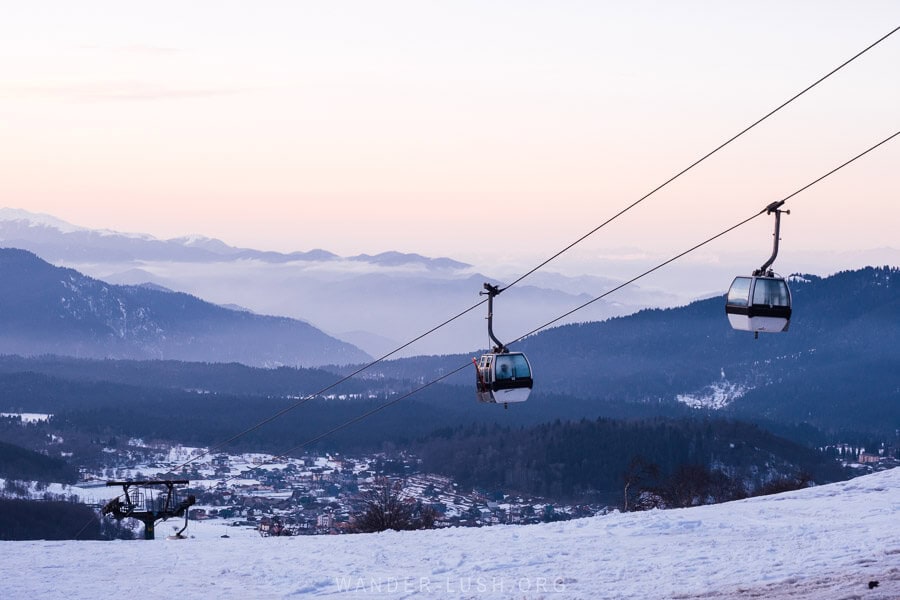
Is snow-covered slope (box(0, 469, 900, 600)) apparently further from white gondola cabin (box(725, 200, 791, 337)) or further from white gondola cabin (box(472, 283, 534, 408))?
white gondola cabin (box(725, 200, 791, 337))

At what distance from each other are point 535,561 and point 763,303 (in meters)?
9.35

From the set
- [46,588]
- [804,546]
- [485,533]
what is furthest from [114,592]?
[804,546]

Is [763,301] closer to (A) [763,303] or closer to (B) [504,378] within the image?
(A) [763,303]

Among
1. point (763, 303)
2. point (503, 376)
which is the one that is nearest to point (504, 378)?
point (503, 376)

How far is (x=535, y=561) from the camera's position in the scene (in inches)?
1208

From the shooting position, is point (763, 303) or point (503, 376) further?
point (503, 376)

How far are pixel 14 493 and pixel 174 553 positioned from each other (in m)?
172

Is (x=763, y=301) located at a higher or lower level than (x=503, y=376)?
higher

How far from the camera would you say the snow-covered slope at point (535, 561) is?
88.4 ft

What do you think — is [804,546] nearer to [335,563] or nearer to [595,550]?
[595,550]

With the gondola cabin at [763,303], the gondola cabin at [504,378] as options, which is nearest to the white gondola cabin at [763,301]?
the gondola cabin at [763,303]

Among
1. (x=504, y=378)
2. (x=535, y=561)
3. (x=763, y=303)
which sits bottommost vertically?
(x=535, y=561)

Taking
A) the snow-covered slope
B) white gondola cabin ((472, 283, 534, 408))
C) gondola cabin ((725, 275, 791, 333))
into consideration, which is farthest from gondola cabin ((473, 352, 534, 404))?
gondola cabin ((725, 275, 791, 333))

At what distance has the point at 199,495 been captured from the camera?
194500mm
